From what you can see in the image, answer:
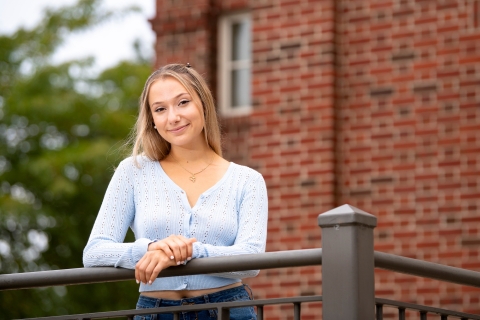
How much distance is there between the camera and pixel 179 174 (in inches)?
147

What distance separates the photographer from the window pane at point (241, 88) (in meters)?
9.24

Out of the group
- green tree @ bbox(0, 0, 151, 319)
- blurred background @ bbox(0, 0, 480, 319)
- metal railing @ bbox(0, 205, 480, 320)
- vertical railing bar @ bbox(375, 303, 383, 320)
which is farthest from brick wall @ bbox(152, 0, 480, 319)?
green tree @ bbox(0, 0, 151, 319)

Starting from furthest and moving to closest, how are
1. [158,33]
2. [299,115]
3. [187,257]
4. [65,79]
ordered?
[65,79] < [158,33] < [299,115] < [187,257]

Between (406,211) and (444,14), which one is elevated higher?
(444,14)

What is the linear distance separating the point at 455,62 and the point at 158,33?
10.3 ft

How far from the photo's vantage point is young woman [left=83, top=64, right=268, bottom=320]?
3479 mm

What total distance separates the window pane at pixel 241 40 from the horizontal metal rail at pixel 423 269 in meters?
5.95

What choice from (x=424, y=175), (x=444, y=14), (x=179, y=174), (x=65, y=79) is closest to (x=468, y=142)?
(x=424, y=175)

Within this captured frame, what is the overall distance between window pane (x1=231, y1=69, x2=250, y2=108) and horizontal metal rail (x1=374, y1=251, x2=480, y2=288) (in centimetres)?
578

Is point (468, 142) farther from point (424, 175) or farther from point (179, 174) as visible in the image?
point (179, 174)

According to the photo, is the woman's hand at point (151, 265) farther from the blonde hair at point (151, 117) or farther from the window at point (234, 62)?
the window at point (234, 62)

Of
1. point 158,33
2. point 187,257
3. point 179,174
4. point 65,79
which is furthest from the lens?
point 65,79

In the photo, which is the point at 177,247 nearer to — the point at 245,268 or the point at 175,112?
the point at 245,268

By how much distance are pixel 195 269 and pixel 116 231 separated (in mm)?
467
